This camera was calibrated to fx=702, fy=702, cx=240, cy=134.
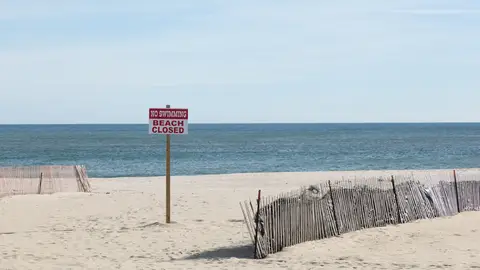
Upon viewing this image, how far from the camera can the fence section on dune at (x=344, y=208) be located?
452 inches

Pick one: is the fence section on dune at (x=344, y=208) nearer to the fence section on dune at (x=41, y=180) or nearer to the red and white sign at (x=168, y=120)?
the red and white sign at (x=168, y=120)

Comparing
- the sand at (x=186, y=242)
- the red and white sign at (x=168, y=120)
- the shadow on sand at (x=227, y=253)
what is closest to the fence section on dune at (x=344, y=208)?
the sand at (x=186, y=242)

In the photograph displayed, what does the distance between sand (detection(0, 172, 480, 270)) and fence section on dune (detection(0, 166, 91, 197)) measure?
6.63ft

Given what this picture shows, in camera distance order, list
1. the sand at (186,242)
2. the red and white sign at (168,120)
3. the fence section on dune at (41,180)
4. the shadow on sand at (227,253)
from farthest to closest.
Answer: the fence section on dune at (41,180)
the red and white sign at (168,120)
the shadow on sand at (227,253)
the sand at (186,242)

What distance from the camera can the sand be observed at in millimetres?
10859

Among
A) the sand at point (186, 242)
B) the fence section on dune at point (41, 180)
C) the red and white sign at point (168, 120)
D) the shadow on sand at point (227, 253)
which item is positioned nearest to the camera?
the sand at point (186, 242)

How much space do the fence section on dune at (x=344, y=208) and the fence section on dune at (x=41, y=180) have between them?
9.54 m

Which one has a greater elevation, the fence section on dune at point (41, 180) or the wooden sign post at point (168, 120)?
the wooden sign post at point (168, 120)

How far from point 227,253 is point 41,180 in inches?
435

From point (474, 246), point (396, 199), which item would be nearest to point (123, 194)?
point (396, 199)

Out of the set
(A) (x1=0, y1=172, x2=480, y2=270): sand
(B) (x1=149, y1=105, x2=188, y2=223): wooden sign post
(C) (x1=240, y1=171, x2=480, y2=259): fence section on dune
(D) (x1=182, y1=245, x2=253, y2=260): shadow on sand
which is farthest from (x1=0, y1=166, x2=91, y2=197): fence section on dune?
(D) (x1=182, y1=245, x2=253, y2=260): shadow on sand

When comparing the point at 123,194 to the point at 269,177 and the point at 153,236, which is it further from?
the point at 269,177

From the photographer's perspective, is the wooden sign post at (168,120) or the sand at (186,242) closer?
the sand at (186,242)

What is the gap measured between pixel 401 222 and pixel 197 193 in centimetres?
981
